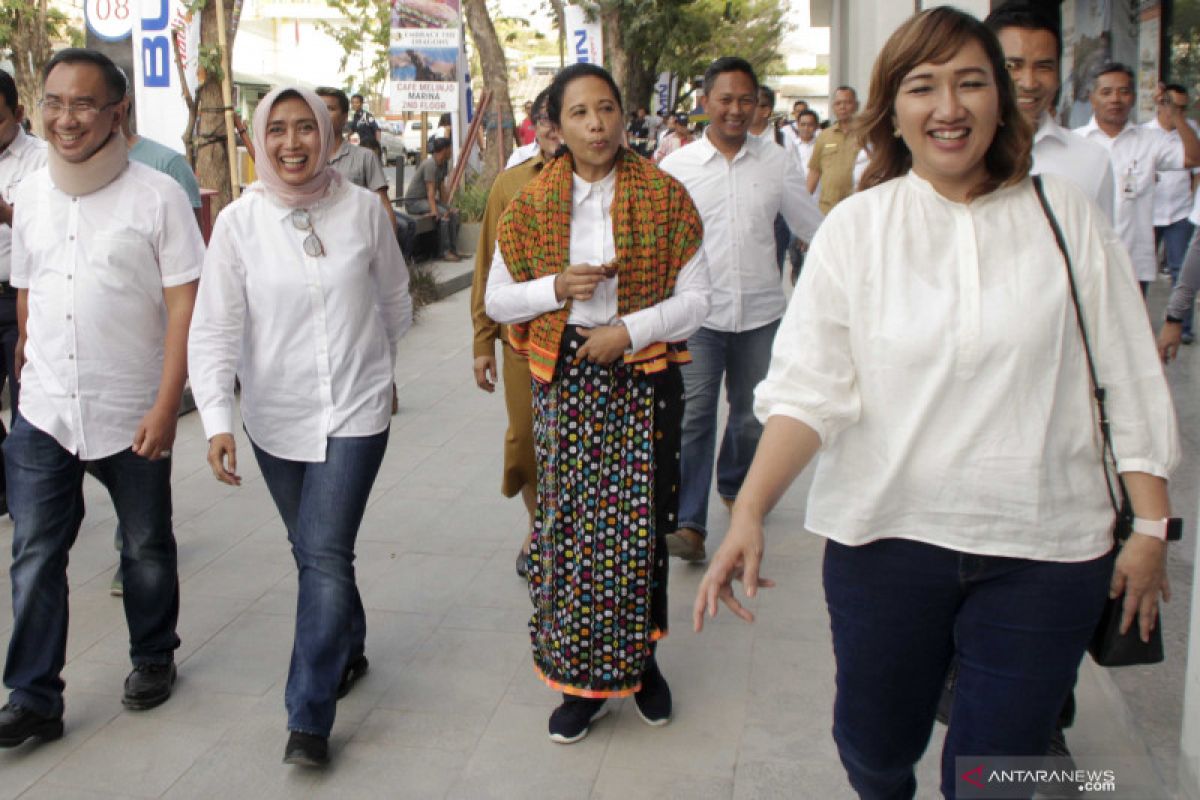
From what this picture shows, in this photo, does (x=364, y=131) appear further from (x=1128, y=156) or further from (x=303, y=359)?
(x=303, y=359)

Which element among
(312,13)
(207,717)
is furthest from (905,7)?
(312,13)

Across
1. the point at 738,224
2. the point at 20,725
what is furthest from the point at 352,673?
the point at 738,224

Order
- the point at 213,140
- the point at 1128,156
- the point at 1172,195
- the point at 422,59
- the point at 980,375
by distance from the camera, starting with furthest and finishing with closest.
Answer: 1. the point at 422,59
2. the point at 213,140
3. the point at 1172,195
4. the point at 1128,156
5. the point at 980,375

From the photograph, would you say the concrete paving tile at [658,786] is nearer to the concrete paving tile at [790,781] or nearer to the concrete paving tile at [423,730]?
the concrete paving tile at [790,781]

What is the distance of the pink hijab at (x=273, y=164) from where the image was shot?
3.64 meters

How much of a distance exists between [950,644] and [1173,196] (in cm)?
786

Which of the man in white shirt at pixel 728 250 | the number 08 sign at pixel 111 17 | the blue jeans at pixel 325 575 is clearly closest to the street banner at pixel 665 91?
the number 08 sign at pixel 111 17

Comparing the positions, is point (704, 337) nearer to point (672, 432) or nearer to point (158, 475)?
point (672, 432)

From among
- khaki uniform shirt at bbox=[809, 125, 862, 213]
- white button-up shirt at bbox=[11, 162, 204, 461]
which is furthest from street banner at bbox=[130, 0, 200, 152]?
white button-up shirt at bbox=[11, 162, 204, 461]

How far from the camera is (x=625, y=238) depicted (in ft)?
12.0

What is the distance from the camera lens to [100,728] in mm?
3951

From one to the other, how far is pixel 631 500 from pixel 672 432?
0.27 m

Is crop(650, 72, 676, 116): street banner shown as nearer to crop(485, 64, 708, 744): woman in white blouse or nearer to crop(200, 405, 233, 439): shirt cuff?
crop(485, 64, 708, 744): woman in white blouse

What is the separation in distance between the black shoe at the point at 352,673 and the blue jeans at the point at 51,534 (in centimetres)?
66
